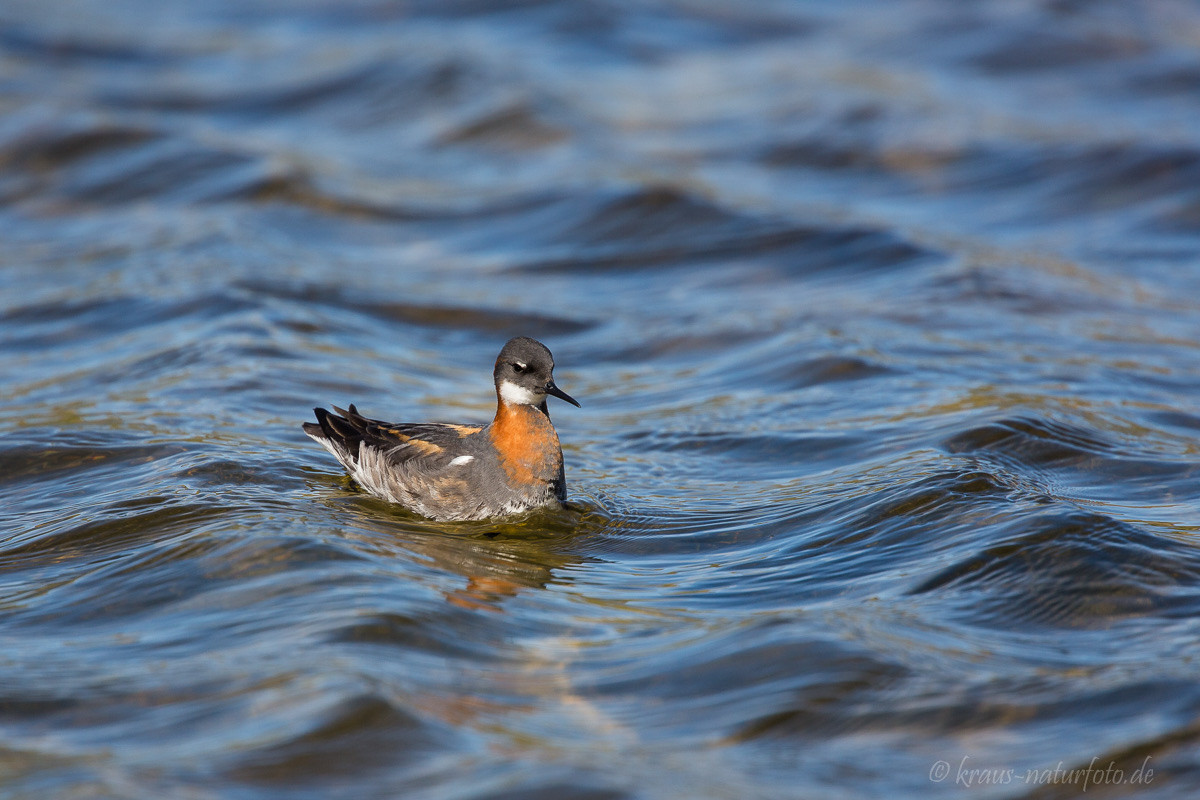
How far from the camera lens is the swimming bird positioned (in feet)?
24.3

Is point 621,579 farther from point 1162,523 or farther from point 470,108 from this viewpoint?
point 470,108

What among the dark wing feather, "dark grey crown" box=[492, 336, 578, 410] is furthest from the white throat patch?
the dark wing feather

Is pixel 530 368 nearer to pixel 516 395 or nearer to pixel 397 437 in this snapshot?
pixel 516 395

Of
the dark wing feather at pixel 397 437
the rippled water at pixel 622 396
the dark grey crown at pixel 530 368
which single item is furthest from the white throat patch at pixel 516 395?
the rippled water at pixel 622 396

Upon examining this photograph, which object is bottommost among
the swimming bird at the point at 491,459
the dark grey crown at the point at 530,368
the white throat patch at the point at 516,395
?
the swimming bird at the point at 491,459

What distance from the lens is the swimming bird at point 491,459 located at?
Answer: 742cm

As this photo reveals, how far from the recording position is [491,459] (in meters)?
7.48

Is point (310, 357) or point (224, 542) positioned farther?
point (310, 357)

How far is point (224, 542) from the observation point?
665 centimetres

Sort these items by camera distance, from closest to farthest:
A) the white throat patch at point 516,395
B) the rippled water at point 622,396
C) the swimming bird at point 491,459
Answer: the rippled water at point 622,396, the swimming bird at point 491,459, the white throat patch at point 516,395

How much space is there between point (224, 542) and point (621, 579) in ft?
6.34

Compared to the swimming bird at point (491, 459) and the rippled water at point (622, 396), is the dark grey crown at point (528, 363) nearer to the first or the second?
the swimming bird at point (491, 459)

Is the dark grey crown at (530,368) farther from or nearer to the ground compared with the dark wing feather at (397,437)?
farther from the ground

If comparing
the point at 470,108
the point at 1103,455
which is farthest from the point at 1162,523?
the point at 470,108
